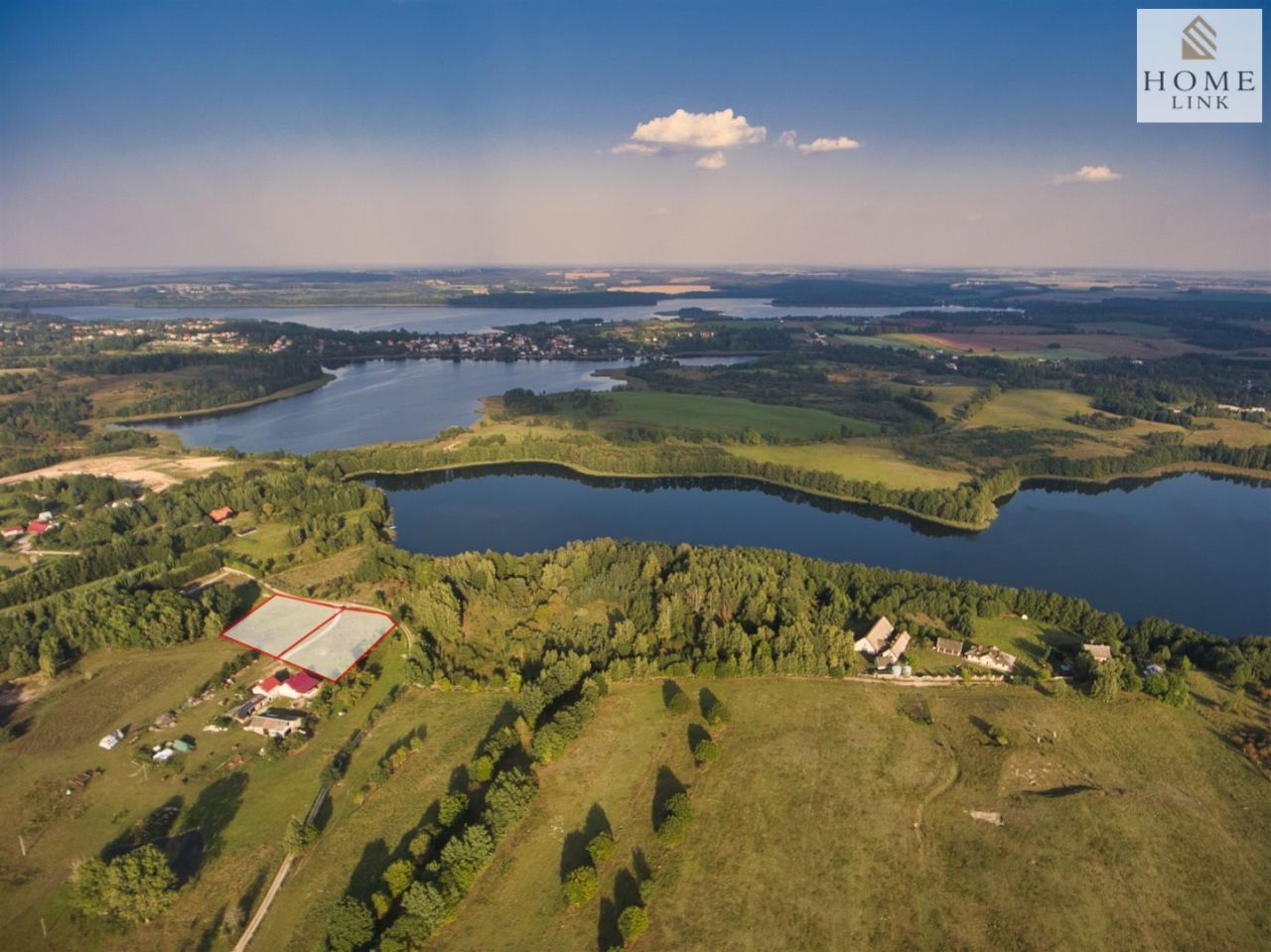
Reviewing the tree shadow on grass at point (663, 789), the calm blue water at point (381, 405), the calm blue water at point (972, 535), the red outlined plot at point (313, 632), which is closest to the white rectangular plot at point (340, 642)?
the red outlined plot at point (313, 632)

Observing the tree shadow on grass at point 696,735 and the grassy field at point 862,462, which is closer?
the tree shadow on grass at point 696,735

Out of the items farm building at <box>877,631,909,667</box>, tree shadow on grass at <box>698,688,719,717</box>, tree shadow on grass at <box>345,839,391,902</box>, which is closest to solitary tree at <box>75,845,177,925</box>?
tree shadow on grass at <box>345,839,391,902</box>

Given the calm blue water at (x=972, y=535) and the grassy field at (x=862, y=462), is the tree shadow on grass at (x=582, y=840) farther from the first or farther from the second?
the grassy field at (x=862, y=462)

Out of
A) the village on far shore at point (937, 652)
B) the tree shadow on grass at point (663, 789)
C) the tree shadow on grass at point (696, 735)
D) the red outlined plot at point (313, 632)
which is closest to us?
the tree shadow on grass at point (663, 789)

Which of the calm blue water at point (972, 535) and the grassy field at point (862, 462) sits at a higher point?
the grassy field at point (862, 462)

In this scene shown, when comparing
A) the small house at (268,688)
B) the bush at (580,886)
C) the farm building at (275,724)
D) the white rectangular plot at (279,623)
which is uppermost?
the white rectangular plot at (279,623)

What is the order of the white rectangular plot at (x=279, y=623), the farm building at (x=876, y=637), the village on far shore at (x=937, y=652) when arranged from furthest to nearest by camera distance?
1. the white rectangular plot at (x=279, y=623)
2. the farm building at (x=876, y=637)
3. the village on far shore at (x=937, y=652)

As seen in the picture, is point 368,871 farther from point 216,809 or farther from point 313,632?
point 313,632
